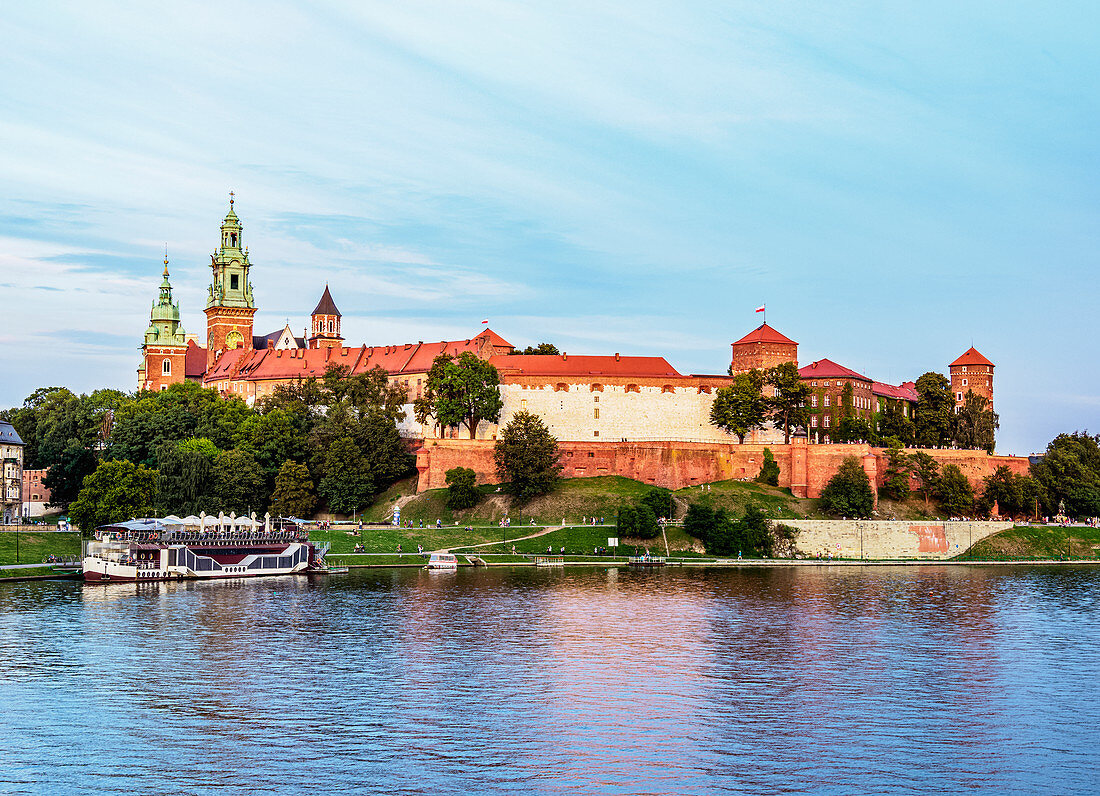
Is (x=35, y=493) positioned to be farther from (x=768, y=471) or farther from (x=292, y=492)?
(x=768, y=471)

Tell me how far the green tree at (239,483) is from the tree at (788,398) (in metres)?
34.3

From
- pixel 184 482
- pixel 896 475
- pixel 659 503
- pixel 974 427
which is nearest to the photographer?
pixel 184 482

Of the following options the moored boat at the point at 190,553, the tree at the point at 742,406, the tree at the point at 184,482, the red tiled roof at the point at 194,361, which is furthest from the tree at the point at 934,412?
the red tiled roof at the point at 194,361

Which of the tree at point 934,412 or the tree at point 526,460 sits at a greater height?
the tree at point 934,412

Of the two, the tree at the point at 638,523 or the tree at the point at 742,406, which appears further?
the tree at the point at 742,406

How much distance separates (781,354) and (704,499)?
18.9 meters

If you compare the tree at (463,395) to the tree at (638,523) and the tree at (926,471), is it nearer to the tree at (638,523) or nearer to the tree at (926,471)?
the tree at (638,523)

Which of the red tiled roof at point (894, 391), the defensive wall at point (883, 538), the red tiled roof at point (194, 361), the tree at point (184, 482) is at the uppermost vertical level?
the red tiled roof at point (194, 361)

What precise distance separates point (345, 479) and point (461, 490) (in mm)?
7351

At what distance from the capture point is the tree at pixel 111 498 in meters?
63.6

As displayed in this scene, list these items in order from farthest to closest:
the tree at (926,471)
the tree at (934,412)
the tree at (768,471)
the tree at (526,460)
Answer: the tree at (934,412) < the tree at (768,471) < the tree at (926,471) < the tree at (526,460)

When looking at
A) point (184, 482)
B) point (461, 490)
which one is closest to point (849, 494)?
point (461, 490)

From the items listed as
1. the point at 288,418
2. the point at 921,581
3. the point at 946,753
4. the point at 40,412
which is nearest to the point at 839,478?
the point at 921,581

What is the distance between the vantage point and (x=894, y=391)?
114 metres
